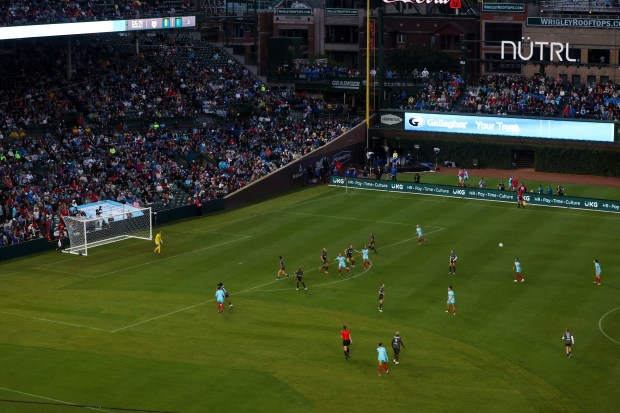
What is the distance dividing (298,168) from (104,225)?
20.8 meters

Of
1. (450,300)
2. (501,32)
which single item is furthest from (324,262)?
(501,32)

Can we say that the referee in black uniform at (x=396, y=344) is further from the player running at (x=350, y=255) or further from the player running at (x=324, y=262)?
the player running at (x=350, y=255)

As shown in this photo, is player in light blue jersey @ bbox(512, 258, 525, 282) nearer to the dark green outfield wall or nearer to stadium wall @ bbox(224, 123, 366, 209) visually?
stadium wall @ bbox(224, 123, 366, 209)

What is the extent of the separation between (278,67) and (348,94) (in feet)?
24.2

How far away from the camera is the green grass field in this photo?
45.2 m

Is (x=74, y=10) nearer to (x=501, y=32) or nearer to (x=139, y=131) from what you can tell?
(x=139, y=131)

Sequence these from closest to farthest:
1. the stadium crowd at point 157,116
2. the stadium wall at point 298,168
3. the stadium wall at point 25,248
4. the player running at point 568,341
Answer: the player running at point 568,341, the stadium wall at point 25,248, the stadium crowd at point 157,116, the stadium wall at point 298,168

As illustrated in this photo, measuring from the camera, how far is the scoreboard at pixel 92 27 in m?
74.7

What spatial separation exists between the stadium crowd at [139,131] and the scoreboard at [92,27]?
587 centimetres

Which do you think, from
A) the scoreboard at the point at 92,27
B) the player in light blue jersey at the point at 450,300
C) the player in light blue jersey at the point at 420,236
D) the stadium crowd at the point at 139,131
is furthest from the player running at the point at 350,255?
the scoreboard at the point at 92,27

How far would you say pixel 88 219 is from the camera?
6794 cm

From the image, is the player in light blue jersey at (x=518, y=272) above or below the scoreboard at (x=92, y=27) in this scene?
below

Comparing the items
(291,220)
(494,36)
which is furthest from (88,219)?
(494,36)

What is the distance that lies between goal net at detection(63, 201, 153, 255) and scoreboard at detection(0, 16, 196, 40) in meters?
12.9
